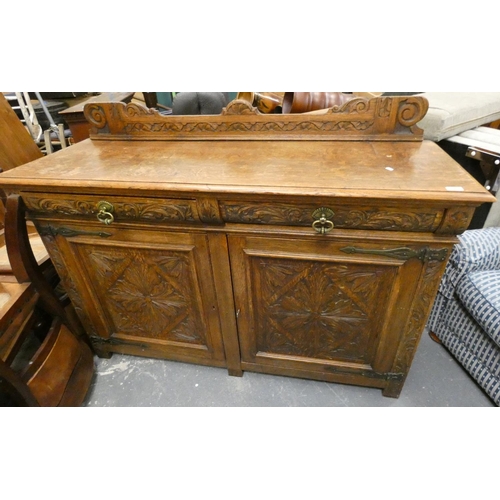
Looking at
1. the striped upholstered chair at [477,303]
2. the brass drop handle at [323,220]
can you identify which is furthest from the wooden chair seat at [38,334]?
the striped upholstered chair at [477,303]

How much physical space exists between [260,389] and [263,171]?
0.91m

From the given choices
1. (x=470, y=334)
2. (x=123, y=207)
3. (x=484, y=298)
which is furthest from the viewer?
(x=470, y=334)

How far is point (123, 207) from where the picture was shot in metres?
0.92

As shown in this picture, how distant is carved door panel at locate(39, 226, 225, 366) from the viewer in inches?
39.7

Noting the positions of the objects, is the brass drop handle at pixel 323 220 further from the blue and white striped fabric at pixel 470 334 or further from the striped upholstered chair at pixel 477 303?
the blue and white striped fabric at pixel 470 334

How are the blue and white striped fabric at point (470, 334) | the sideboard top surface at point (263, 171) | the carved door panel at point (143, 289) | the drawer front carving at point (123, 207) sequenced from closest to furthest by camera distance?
the sideboard top surface at point (263, 171)
the drawer front carving at point (123, 207)
the carved door panel at point (143, 289)
the blue and white striped fabric at point (470, 334)

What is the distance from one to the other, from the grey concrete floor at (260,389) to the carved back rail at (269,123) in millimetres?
972

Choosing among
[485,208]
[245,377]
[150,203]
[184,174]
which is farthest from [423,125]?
[245,377]

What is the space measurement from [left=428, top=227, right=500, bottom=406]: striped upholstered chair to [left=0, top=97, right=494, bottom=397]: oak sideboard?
0.32m

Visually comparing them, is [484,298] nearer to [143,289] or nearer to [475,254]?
[475,254]

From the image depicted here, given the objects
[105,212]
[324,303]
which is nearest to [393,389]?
[324,303]

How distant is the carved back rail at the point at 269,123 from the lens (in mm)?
1011

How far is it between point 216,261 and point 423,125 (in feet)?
3.33

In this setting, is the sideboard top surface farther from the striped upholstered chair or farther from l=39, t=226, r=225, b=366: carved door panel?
the striped upholstered chair
